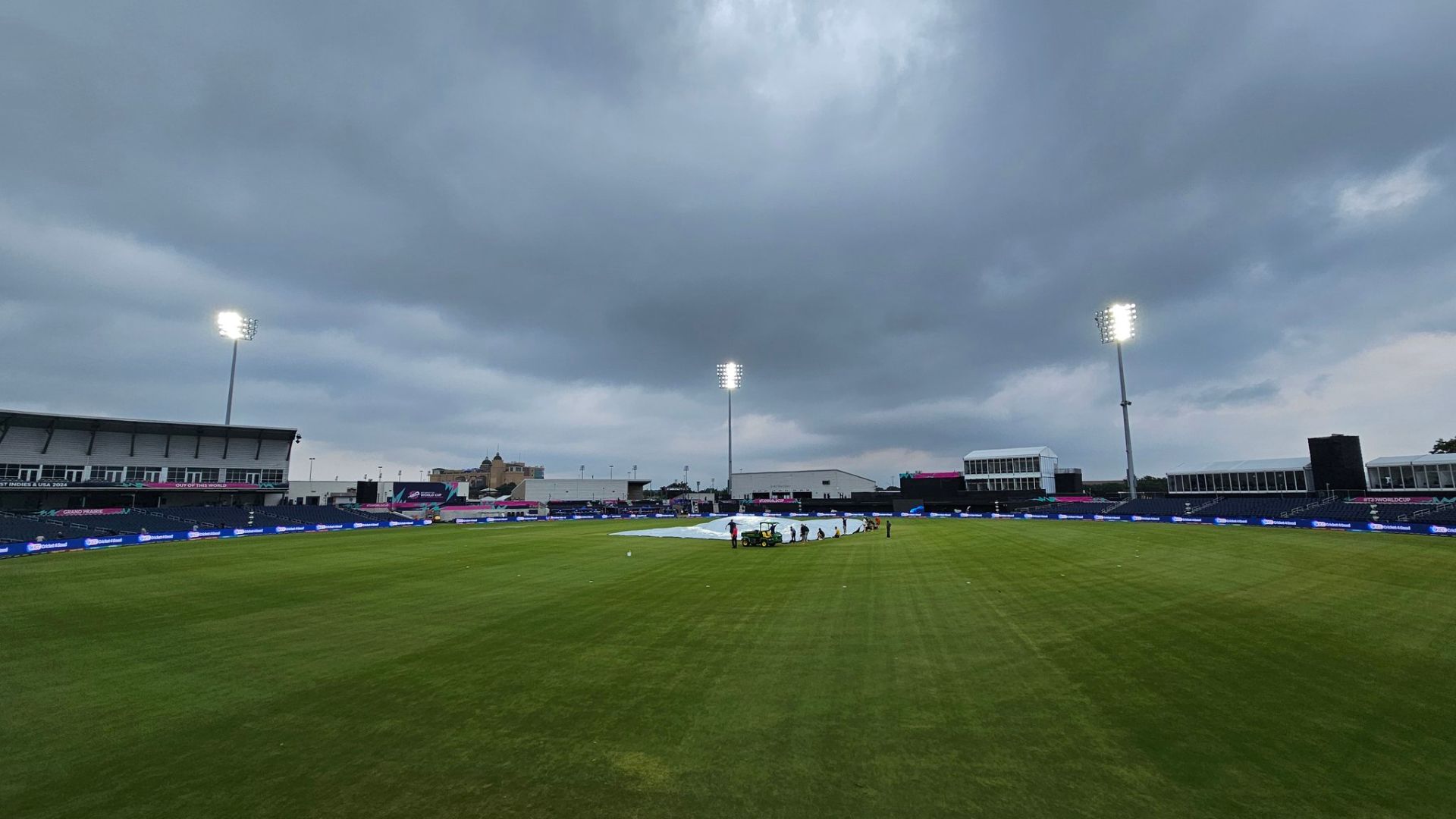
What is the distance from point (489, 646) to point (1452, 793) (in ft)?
48.8

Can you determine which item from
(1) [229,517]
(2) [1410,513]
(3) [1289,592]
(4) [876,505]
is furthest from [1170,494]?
(1) [229,517]

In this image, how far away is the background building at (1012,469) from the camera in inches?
3816

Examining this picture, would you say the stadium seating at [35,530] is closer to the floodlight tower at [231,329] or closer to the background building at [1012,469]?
the floodlight tower at [231,329]

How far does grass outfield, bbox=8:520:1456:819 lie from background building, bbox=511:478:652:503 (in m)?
113

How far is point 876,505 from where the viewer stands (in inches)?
3622

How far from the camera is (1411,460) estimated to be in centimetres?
5806

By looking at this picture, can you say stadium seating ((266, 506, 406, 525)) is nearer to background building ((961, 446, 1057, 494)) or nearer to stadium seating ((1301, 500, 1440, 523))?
background building ((961, 446, 1057, 494))

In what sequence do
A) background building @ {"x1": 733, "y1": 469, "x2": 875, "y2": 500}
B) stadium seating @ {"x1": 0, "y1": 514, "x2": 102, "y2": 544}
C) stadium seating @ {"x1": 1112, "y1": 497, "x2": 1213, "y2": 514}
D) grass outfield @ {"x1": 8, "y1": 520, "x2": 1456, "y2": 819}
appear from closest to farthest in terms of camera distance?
1. grass outfield @ {"x1": 8, "y1": 520, "x2": 1456, "y2": 819}
2. stadium seating @ {"x1": 0, "y1": 514, "x2": 102, "y2": 544}
3. stadium seating @ {"x1": 1112, "y1": 497, "x2": 1213, "y2": 514}
4. background building @ {"x1": 733, "y1": 469, "x2": 875, "y2": 500}

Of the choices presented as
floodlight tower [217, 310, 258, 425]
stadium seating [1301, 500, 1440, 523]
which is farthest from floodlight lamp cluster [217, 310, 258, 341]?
stadium seating [1301, 500, 1440, 523]

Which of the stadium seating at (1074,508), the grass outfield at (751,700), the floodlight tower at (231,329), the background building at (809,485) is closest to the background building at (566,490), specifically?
the background building at (809,485)

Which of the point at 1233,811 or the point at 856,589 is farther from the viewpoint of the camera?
the point at 856,589

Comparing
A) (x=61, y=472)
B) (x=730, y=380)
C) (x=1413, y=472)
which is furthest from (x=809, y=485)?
(x=61, y=472)

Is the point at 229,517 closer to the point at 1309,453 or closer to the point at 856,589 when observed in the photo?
the point at 856,589

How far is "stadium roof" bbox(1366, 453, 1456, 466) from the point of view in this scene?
183 feet
